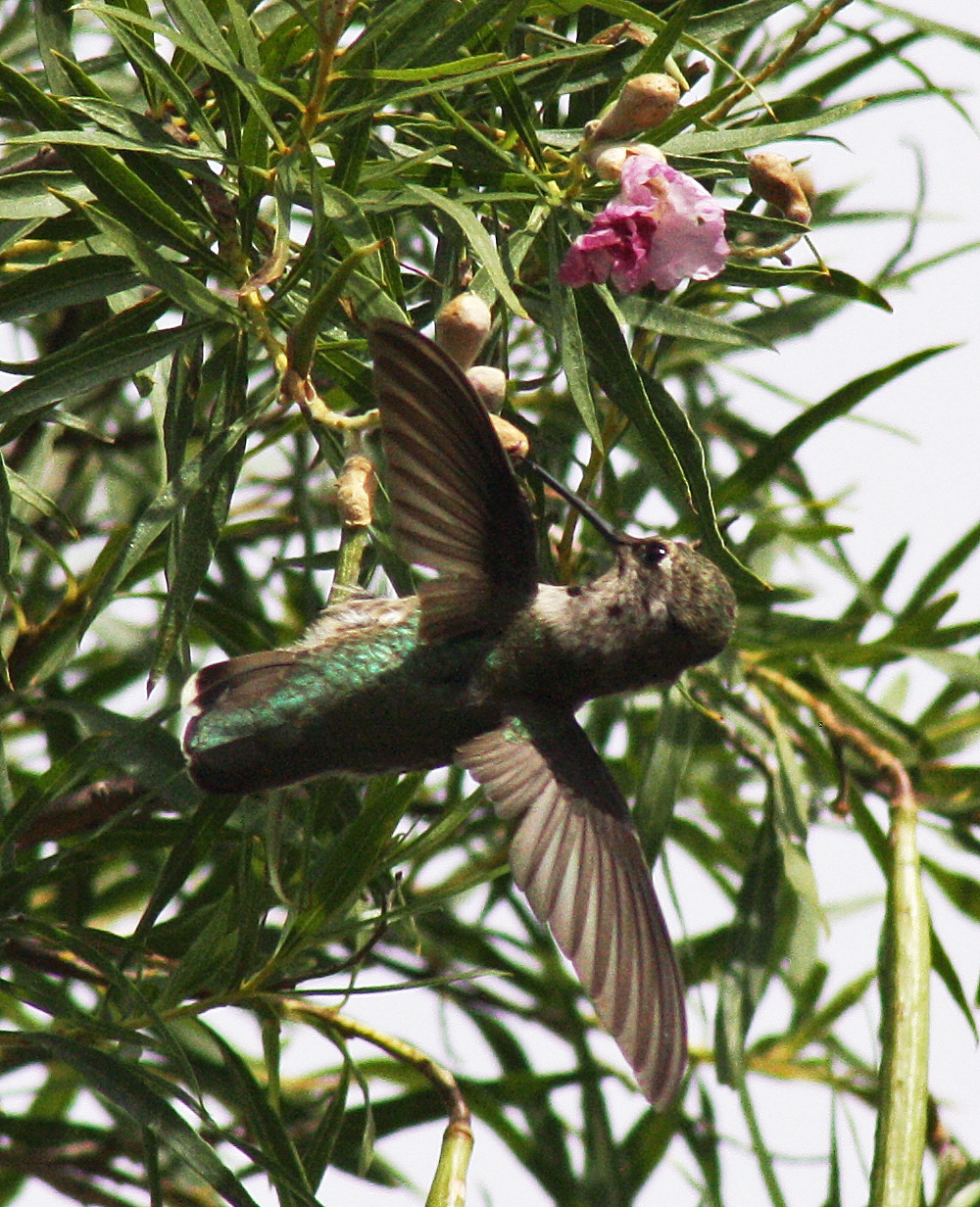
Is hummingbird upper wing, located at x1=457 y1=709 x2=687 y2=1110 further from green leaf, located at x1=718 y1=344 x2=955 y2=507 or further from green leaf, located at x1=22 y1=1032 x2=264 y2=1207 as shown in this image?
green leaf, located at x1=718 y1=344 x2=955 y2=507

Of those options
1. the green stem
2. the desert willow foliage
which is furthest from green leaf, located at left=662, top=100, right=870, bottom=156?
the green stem

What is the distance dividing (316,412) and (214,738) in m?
0.30

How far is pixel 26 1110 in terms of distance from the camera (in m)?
2.33

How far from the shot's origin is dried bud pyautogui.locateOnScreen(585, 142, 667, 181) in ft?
4.18

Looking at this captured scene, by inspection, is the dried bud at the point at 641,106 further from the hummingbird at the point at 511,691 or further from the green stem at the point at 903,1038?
the green stem at the point at 903,1038

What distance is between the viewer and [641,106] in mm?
1274

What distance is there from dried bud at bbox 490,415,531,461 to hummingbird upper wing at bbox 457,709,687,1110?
0.93 feet

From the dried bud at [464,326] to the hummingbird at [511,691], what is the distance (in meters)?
0.07

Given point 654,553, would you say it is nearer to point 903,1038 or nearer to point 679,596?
point 679,596

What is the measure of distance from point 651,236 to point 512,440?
20 centimetres

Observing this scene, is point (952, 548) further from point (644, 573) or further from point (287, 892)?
point (287, 892)

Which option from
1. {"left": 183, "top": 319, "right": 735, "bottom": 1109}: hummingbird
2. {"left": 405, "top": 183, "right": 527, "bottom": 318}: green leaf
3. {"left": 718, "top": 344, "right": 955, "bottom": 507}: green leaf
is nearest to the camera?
{"left": 405, "top": 183, "right": 527, "bottom": 318}: green leaf

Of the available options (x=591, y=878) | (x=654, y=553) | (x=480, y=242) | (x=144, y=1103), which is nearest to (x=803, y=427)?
(x=654, y=553)

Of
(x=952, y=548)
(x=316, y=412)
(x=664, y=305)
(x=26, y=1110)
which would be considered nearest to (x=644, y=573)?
(x=664, y=305)
